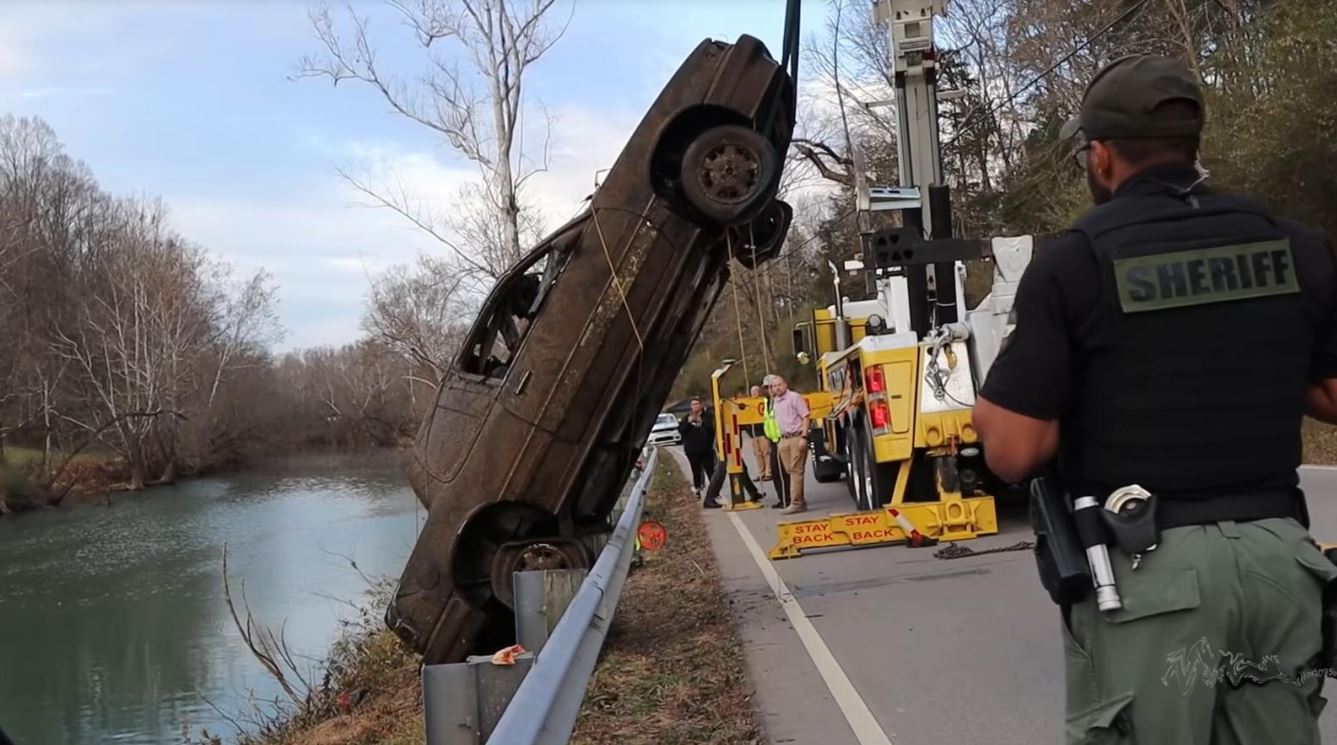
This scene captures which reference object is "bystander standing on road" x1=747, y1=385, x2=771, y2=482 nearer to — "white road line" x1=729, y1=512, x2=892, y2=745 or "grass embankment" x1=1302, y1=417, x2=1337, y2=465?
"grass embankment" x1=1302, y1=417, x2=1337, y2=465

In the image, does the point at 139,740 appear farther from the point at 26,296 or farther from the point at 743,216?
the point at 26,296

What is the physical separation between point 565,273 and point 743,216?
44.4 inches

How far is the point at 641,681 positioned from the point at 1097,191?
15.6 ft

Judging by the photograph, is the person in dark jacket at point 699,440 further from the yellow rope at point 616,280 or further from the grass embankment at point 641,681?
the yellow rope at point 616,280

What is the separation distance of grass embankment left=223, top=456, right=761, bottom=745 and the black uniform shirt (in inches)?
133

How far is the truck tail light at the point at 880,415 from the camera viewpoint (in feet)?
37.0

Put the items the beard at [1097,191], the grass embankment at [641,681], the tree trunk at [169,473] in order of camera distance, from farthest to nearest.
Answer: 1. the tree trunk at [169,473]
2. the grass embankment at [641,681]
3. the beard at [1097,191]

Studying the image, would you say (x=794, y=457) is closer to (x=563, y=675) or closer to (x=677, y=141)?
(x=677, y=141)

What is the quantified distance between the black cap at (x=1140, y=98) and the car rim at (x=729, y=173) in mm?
4610

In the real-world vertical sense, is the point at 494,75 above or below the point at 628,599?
above

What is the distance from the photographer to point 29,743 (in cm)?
1215

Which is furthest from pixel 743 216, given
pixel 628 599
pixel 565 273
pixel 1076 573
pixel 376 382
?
pixel 376 382

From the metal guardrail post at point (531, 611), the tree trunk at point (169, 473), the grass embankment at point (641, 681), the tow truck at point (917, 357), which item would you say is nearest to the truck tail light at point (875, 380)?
the tow truck at point (917, 357)

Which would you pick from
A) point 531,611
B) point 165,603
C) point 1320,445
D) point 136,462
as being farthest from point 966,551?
point 136,462
